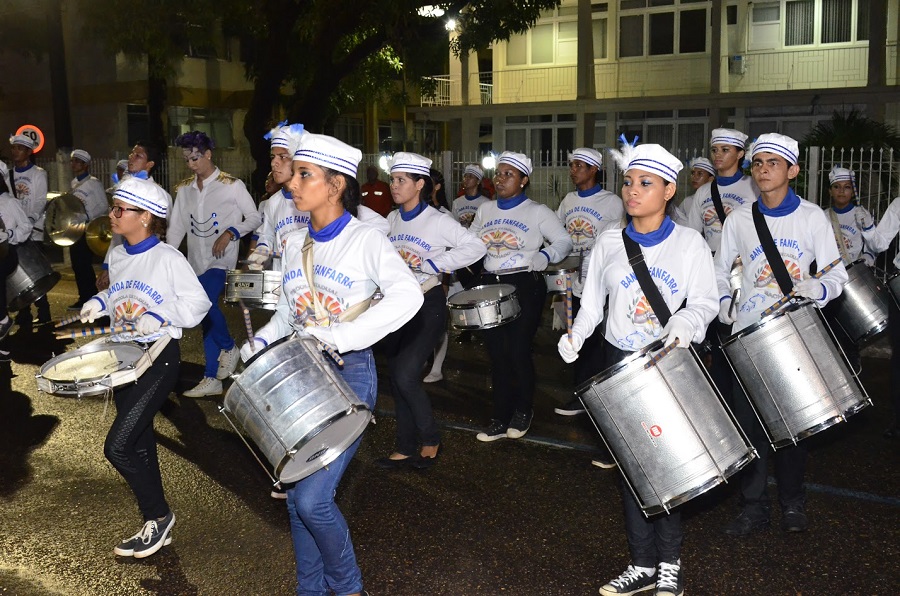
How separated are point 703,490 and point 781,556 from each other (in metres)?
1.28

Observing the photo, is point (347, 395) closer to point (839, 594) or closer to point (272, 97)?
point (839, 594)

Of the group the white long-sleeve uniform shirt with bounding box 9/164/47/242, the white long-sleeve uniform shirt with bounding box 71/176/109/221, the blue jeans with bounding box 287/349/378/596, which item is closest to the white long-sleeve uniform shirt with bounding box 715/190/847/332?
the blue jeans with bounding box 287/349/378/596

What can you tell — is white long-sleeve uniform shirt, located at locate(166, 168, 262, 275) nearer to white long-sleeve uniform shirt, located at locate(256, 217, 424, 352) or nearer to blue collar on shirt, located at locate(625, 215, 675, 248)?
white long-sleeve uniform shirt, located at locate(256, 217, 424, 352)

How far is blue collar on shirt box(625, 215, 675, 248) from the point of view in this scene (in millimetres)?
4270

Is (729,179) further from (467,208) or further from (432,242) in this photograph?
(467,208)

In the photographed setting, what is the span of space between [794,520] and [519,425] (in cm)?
235

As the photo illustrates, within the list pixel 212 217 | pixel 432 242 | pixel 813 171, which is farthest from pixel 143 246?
pixel 813 171

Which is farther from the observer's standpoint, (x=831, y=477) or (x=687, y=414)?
(x=831, y=477)

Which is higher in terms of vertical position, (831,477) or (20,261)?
(20,261)

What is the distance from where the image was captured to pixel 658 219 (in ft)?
14.1

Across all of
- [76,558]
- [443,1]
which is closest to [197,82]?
[443,1]

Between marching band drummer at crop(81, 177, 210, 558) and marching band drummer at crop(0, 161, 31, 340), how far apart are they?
16.4ft

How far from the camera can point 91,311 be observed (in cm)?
496

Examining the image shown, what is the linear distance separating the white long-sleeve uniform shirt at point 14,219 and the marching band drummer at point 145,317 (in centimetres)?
506
